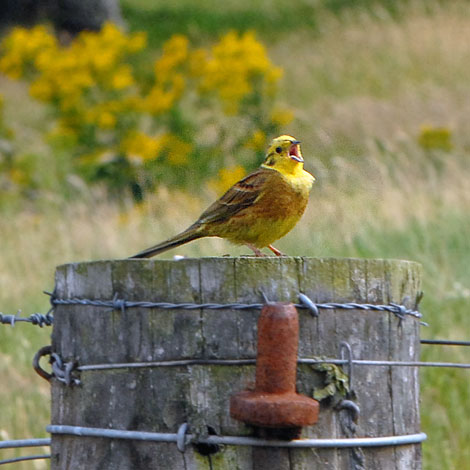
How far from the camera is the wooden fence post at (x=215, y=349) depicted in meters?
2.17

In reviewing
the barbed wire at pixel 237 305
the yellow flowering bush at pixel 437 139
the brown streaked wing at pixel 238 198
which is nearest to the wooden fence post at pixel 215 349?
the barbed wire at pixel 237 305

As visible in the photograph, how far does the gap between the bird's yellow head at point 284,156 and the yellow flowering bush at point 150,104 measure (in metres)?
4.71

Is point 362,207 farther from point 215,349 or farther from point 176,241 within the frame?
point 215,349

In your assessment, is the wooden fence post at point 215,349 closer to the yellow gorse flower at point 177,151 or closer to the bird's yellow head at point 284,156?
the bird's yellow head at point 284,156

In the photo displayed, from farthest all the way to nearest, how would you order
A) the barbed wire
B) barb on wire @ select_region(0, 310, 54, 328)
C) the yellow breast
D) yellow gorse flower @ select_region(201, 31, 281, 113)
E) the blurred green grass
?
yellow gorse flower @ select_region(201, 31, 281, 113) → the blurred green grass → the yellow breast → barb on wire @ select_region(0, 310, 54, 328) → the barbed wire

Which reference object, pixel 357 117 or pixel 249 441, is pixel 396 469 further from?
pixel 357 117

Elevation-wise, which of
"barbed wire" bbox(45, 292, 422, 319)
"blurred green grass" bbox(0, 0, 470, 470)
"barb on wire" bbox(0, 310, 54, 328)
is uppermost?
"blurred green grass" bbox(0, 0, 470, 470)

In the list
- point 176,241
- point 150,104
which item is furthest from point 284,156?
point 150,104

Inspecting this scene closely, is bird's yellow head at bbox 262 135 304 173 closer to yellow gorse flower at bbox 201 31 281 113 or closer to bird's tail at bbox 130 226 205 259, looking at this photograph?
bird's tail at bbox 130 226 205 259

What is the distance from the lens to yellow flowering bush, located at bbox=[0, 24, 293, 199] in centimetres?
899

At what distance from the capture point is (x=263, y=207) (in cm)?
347

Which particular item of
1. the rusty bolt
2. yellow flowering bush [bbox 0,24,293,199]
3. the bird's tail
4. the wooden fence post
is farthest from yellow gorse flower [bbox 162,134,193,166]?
the rusty bolt

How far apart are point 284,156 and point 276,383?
1691mm

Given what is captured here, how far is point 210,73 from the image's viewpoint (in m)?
9.33
